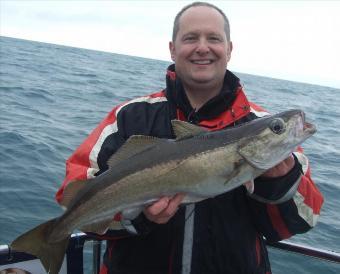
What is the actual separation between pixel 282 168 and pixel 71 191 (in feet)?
6.27

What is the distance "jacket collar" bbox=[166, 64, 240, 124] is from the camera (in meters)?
4.24

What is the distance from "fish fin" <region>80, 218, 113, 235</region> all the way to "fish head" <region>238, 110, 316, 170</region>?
1349 millimetres

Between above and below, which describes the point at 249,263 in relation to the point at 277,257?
above

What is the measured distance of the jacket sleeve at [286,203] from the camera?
Result: 12.0 ft

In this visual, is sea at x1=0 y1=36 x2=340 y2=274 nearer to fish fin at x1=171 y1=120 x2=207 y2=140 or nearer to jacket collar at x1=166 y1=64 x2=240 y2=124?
jacket collar at x1=166 y1=64 x2=240 y2=124

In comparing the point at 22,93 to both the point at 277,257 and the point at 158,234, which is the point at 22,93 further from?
the point at 158,234

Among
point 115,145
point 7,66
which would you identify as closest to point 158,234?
point 115,145

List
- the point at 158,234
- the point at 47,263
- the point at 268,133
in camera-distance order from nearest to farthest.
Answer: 1. the point at 268,133
2. the point at 47,263
3. the point at 158,234

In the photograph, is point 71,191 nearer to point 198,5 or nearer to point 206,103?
point 206,103

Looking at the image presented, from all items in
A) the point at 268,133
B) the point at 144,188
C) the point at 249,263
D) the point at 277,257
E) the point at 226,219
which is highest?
the point at 268,133

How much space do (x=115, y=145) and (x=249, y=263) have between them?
5.68ft

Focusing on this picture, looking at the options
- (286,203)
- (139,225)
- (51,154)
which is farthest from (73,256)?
(51,154)

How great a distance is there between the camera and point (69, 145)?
13781 mm

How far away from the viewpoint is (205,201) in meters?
4.06
